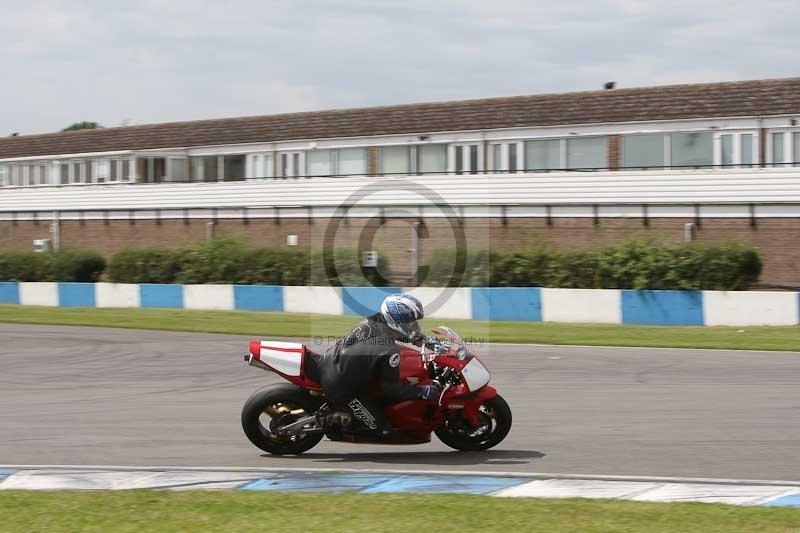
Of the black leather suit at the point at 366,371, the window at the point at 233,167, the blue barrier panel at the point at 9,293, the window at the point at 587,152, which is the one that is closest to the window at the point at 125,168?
the window at the point at 233,167

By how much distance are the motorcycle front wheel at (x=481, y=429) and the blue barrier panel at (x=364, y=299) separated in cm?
1588

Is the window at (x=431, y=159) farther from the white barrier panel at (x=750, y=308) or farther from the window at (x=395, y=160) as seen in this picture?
the white barrier panel at (x=750, y=308)

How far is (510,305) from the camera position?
2491cm

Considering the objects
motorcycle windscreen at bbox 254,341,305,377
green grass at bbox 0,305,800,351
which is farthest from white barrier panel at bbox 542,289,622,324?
motorcycle windscreen at bbox 254,341,305,377

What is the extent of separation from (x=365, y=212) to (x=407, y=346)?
28.5 metres

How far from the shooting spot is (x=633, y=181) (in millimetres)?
34344

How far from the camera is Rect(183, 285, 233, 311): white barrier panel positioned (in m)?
28.9

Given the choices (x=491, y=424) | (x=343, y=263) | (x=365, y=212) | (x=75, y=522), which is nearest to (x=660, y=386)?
(x=491, y=424)

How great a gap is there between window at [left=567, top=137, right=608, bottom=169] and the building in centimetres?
5

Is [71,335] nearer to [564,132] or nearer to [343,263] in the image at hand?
[343,263]

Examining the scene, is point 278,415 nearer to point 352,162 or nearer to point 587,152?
point 587,152

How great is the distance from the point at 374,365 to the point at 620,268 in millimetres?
18253

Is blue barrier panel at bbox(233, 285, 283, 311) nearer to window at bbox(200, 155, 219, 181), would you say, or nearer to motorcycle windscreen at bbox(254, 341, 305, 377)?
motorcycle windscreen at bbox(254, 341, 305, 377)

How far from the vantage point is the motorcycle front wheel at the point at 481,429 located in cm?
946
